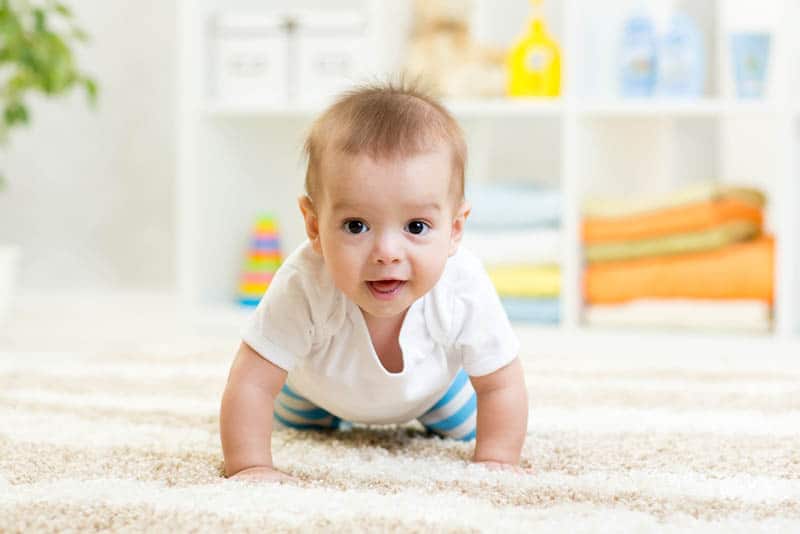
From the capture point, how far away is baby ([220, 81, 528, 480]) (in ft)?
3.11

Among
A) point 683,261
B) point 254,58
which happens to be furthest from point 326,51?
point 683,261

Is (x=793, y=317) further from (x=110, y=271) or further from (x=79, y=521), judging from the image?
(x=110, y=271)

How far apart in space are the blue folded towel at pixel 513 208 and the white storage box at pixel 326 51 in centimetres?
38

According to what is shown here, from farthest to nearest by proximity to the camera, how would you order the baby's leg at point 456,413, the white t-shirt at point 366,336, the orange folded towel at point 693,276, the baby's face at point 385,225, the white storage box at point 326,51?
the white storage box at point 326,51
the orange folded towel at point 693,276
the baby's leg at point 456,413
the white t-shirt at point 366,336
the baby's face at point 385,225

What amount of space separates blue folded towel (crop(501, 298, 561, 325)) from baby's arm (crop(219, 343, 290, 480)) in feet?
3.68

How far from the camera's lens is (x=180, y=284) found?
2.32 m

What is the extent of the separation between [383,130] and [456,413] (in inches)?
14.2

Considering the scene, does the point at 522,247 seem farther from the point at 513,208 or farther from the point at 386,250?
the point at 386,250

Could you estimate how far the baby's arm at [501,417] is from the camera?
105cm

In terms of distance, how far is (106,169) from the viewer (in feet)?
9.60

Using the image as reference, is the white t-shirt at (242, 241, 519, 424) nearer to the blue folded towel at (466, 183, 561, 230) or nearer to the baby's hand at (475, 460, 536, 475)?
the baby's hand at (475, 460, 536, 475)

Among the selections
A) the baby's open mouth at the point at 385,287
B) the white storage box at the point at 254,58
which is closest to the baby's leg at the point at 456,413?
the baby's open mouth at the point at 385,287

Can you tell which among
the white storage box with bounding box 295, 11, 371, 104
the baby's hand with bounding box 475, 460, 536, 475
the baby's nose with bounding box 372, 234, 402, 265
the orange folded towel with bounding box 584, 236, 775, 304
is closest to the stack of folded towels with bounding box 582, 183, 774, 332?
the orange folded towel with bounding box 584, 236, 775, 304

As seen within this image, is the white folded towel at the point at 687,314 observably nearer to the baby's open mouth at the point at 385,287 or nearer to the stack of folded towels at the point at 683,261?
the stack of folded towels at the point at 683,261
